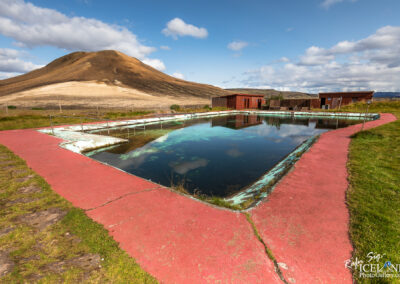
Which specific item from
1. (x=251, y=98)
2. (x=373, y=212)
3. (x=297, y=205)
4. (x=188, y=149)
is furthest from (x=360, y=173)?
(x=251, y=98)

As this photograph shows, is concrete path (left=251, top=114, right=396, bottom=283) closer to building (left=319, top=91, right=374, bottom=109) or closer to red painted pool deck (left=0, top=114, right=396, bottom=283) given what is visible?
red painted pool deck (left=0, top=114, right=396, bottom=283)

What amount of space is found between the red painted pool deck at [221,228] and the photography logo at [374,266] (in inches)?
5.2

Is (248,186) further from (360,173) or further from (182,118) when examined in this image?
(182,118)

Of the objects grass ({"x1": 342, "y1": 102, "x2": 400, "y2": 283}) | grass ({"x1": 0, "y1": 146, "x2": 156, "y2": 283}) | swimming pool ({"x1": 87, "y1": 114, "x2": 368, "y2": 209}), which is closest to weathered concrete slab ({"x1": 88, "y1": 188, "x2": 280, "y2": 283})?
grass ({"x1": 0, "y1": 146, "x2": 156, "y2": 283})

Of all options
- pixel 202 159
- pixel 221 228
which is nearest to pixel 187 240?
pixel 221 228

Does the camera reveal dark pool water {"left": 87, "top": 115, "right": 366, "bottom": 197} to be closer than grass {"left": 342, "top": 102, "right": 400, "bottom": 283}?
No

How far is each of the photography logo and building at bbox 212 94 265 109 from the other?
35.6 m

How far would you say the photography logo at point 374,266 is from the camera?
94.3 inches

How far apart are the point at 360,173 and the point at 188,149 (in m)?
7.86

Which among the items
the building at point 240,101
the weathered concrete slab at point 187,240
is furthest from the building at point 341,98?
the weathered concrete slab at point 187,240

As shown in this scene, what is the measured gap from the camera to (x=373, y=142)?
372 inches

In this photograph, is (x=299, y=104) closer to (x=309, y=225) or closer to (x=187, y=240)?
(x=309, y=225)

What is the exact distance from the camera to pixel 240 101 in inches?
1448

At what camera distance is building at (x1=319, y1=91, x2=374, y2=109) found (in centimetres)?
3397
